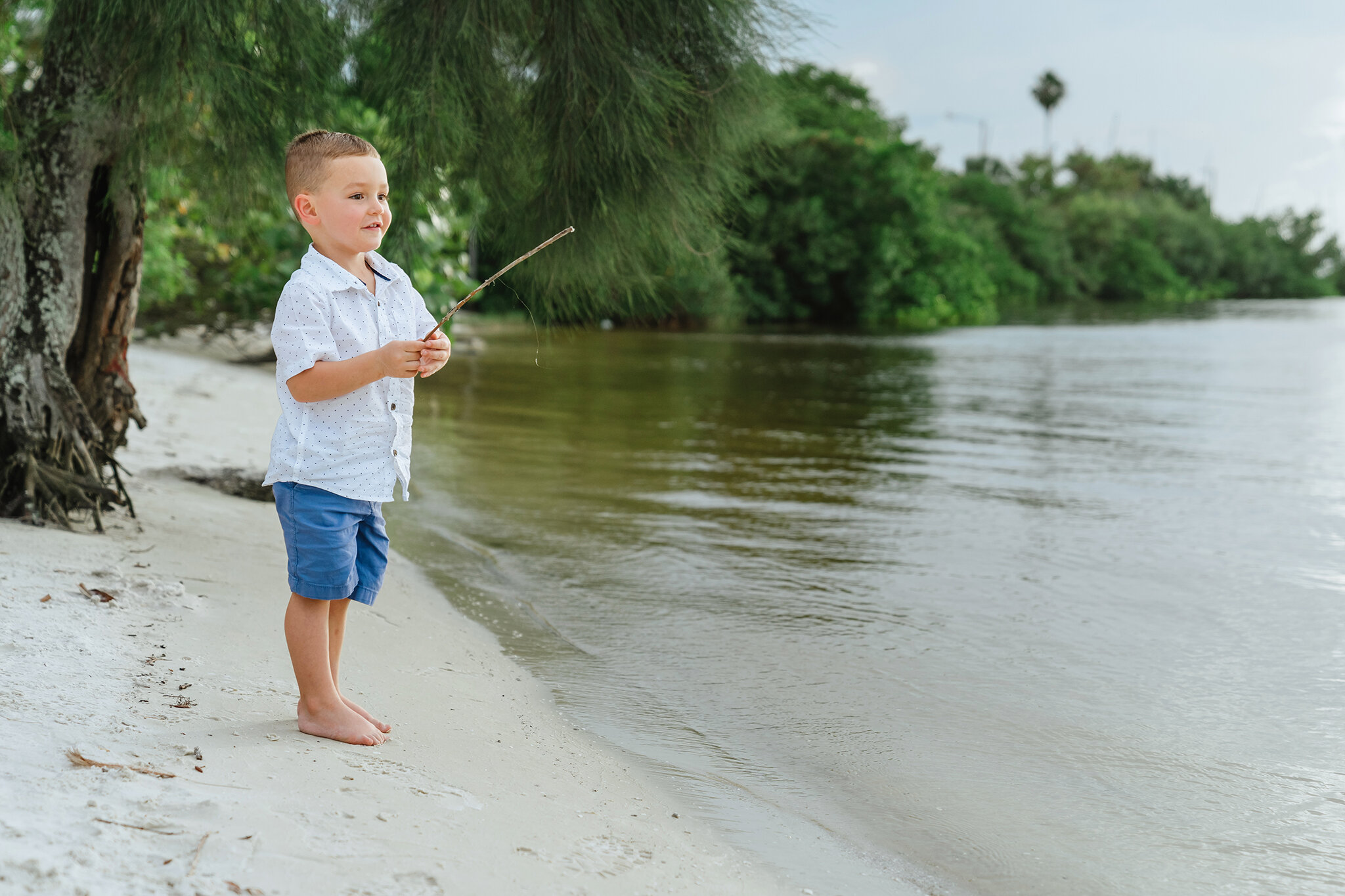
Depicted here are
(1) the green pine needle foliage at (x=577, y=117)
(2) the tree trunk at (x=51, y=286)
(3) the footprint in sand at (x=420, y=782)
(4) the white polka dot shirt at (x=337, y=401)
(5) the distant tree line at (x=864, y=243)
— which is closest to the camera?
(3) the footprint in sand at (x=420, y=782)

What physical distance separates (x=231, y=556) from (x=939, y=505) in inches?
156

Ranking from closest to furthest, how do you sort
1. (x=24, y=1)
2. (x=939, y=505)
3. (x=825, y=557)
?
(x=24, y=1) < (x=825, y=557) < (x=939, y=505)

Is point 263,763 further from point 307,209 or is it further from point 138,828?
point 307,209

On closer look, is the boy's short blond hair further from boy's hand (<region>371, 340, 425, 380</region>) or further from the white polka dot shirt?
boy's hand (<region>371, 340, 425, 380</region>)

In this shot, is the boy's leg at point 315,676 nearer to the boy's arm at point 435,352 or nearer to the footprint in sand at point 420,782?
the footprint in sand at point 420,782

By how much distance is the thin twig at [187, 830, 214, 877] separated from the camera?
5.95 feet

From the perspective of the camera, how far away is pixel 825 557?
5297 mm

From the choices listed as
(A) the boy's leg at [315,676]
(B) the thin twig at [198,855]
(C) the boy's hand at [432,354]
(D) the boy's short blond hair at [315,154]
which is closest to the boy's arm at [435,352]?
(C) the boy's hand at [432,354]

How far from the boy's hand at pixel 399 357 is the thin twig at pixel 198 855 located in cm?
92

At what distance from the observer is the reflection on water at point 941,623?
2670 millimetres

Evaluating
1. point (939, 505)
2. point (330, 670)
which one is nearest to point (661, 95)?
point (330, 670)

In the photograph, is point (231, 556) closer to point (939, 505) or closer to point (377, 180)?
point (377, 180)

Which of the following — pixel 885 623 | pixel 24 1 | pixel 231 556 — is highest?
pixel 24 1

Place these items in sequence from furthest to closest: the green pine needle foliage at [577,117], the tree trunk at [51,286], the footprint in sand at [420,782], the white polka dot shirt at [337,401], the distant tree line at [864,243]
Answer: the distant tree line at [864,243] < the tree trunk at [51,286] < the green pine needle foliage at [577,117] < the white polka dot shirt at [337,401] < the footprint in sand at [420,782]
